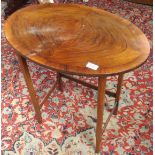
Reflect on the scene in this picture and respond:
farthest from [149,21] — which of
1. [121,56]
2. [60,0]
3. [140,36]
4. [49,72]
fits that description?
[121,56]

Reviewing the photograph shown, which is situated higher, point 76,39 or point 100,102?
point 76,39

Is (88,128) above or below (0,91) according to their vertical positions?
below

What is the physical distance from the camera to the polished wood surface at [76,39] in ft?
3.36

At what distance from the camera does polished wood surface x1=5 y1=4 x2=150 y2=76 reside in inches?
40.3

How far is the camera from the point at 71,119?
1.64 metres

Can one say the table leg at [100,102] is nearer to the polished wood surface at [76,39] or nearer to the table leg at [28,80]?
the polished wood surface at [76,39]

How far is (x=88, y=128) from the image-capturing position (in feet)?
5.22

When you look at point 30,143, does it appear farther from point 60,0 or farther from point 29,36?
point 60,0

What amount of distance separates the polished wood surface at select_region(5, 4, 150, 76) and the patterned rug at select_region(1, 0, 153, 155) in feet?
2.21

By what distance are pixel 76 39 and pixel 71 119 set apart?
68cm

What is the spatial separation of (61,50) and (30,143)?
28.6 inches

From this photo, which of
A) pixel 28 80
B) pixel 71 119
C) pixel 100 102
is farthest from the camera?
pixel 71 119

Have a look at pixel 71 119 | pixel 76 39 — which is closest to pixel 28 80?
pixel 76 39

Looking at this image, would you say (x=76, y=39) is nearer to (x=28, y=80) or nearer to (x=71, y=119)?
(x=28, y=80)
